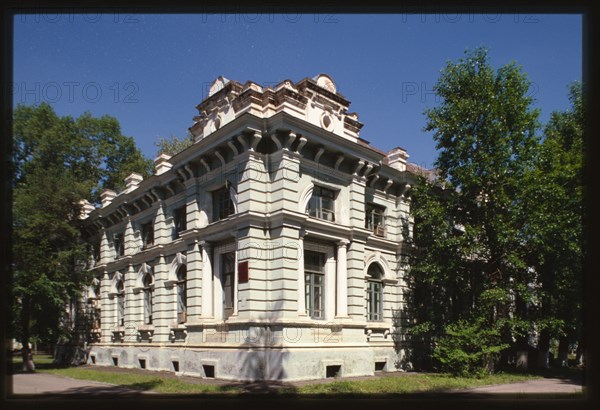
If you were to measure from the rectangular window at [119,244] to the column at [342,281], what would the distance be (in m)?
14.9

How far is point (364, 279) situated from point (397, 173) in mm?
5428

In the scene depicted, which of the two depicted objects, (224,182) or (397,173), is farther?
(397,173)

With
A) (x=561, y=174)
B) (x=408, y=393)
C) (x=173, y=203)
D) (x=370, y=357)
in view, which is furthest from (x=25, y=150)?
(x=561, y=174)

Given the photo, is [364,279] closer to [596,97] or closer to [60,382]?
[60,382]

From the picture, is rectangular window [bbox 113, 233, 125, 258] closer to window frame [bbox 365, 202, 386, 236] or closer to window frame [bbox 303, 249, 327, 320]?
window frame [bbox 303, 249, 327, 320]

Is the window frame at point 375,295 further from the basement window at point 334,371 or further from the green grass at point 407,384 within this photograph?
the basement window at point 334,371

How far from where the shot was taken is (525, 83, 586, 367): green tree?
58.0 feet

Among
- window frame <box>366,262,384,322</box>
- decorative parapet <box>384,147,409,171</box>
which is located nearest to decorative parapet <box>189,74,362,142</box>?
decorative parapet <box>384,147,409,171</box>

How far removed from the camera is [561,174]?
1845 cm

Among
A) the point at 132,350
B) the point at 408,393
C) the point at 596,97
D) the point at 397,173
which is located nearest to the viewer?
the point at 596,97

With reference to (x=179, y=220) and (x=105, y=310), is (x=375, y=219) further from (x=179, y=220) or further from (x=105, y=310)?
(x=105, y=310)

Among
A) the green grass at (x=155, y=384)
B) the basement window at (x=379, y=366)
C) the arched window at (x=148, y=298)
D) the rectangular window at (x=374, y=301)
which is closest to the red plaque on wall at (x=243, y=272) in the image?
the green grass at (x=155, y=384)

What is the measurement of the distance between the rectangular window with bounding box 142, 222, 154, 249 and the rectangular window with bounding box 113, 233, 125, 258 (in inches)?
103

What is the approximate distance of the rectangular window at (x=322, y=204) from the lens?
17.9m
